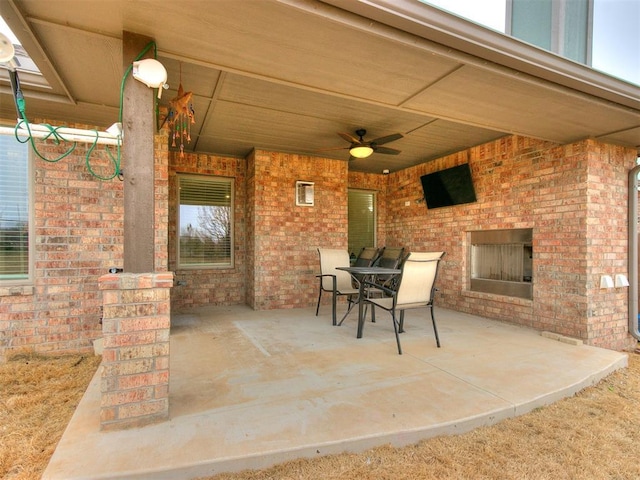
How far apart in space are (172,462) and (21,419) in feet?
4.79

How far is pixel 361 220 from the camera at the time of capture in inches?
280

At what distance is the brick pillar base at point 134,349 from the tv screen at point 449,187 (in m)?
4.72

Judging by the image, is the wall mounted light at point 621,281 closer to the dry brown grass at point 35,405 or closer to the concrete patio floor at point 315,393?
the concrete patio floor at point 315,393

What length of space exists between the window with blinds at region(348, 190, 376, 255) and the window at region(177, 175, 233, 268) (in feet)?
8.15

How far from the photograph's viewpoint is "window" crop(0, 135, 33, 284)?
11.8 feet

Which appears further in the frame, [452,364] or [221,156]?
[221,156]

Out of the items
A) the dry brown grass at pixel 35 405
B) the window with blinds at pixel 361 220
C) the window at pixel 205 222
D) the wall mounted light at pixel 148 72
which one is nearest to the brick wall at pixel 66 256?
the dry brown grass at pixel 35 405

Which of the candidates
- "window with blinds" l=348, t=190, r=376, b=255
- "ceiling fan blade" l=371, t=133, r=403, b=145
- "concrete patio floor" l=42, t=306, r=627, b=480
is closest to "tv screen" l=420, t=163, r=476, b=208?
"window with blinds" l=348, t=190, r=376, b=255

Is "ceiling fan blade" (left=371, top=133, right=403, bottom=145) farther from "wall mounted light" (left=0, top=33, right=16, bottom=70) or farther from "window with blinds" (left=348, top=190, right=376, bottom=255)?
"wall mounted light" (left=0, top=33, right=16, bottom=70)

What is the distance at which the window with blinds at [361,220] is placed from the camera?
7.00m

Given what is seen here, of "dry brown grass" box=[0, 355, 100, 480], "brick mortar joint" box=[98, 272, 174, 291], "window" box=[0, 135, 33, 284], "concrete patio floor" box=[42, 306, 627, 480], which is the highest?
"window" box=[0, 135, 33, 284]

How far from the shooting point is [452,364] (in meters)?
2.95

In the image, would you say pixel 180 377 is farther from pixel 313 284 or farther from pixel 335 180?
pixel 335 180

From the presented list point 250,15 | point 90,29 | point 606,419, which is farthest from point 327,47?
point 606,419
